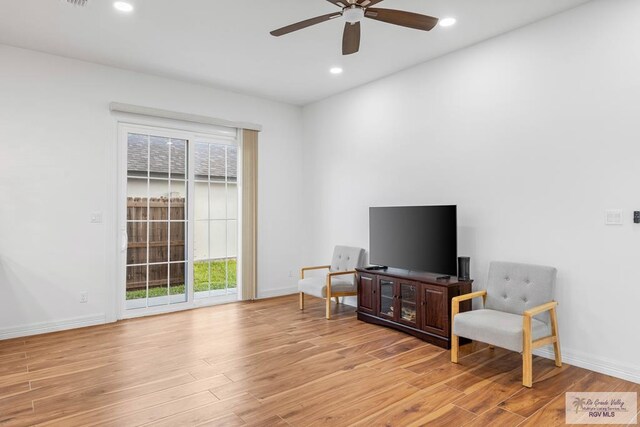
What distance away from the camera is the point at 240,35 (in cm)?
384

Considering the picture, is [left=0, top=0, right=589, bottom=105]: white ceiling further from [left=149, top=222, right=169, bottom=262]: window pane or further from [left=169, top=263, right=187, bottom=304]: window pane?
[left=169, top=263, right=187, bottom=304]: window pane

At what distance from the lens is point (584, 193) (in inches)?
128

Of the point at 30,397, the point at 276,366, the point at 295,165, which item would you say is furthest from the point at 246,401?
the point at 295,165

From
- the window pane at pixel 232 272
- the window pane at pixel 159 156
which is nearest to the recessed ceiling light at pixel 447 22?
the window pane at pixel 159 156

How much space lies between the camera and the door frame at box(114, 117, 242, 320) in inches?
188

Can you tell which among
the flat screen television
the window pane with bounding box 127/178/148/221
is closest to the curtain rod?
the window pane with bounding box 127/178/148/221

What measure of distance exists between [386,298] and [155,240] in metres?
3.09

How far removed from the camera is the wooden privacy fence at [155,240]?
4.91 meters

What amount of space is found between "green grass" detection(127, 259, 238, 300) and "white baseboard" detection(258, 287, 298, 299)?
0.45 metres

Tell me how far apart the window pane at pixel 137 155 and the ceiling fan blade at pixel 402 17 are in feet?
11.5

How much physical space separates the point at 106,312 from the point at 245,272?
73.8 inches

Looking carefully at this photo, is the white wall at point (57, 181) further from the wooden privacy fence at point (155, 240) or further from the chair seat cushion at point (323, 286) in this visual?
the chair seat cushion at point (323, 286)

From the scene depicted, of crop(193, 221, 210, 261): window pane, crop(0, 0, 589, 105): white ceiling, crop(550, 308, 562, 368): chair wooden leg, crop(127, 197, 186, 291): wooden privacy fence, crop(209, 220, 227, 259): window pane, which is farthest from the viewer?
crop(209, 220, 227, 259): window pane

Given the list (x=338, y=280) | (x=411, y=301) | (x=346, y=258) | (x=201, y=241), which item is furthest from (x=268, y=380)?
(x=201, y=241)
